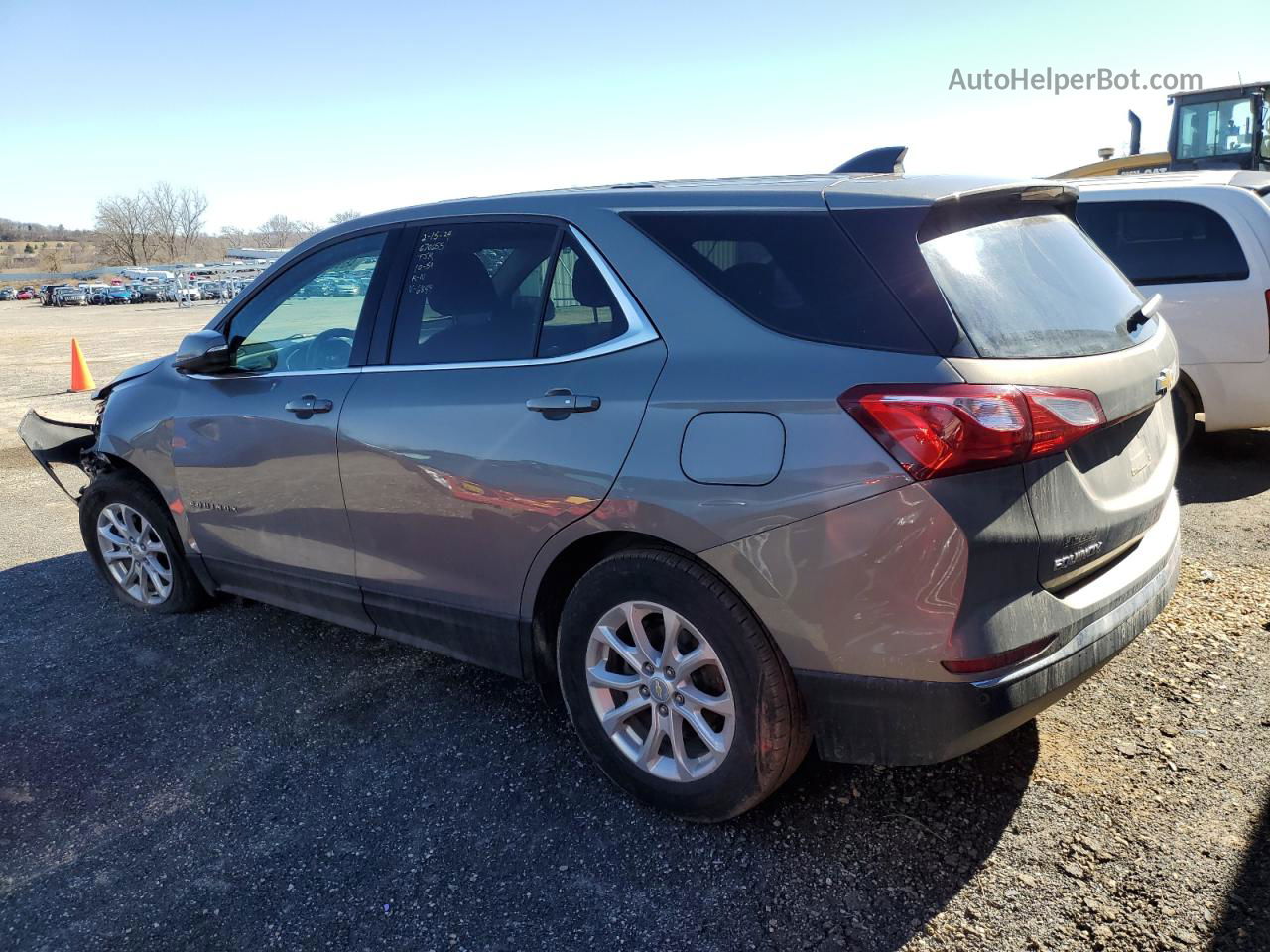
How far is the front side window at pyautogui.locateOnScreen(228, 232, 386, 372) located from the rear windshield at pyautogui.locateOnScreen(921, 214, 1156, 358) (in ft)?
6.98

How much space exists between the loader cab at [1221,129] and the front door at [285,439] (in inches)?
519

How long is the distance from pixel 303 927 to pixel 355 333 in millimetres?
2037

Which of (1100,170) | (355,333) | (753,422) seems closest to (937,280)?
(753,422)

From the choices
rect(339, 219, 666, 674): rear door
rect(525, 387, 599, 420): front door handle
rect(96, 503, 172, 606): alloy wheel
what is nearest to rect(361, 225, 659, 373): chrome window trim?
rect(339, 219, 666, 674): rear door

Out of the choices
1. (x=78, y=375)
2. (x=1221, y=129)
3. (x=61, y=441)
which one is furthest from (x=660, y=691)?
(x=1221, y=129)

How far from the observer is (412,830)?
2.90 meters

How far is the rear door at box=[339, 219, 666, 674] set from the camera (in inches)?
112

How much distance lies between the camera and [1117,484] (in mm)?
2633

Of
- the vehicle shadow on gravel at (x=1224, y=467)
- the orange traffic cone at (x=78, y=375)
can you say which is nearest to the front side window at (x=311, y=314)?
the vehicle shadow on gravel at (x=1224, y=467)

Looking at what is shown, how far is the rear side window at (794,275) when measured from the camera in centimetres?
242

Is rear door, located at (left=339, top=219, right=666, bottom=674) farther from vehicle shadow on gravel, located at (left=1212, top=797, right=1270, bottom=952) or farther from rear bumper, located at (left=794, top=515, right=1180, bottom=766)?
vehicle shadow on gravel, located at (left=1212, top=797, right=1270, bottom=952)

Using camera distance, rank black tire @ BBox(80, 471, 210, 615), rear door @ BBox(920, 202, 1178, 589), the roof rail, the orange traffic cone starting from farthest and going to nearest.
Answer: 1. the orange traffic cone
2. black tire @ BBox(80, 471, 210, 615)
3. the roof rail
4. rear door @ BBox(920, 202, 1178, 589)

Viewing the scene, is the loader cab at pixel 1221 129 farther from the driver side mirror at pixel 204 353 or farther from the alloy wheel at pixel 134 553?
the alloy wheel at pixel 134 553

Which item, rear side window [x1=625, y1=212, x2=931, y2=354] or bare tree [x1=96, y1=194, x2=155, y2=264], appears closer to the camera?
rear side window [x1=625, y1=212, x2=931, y2=354]
